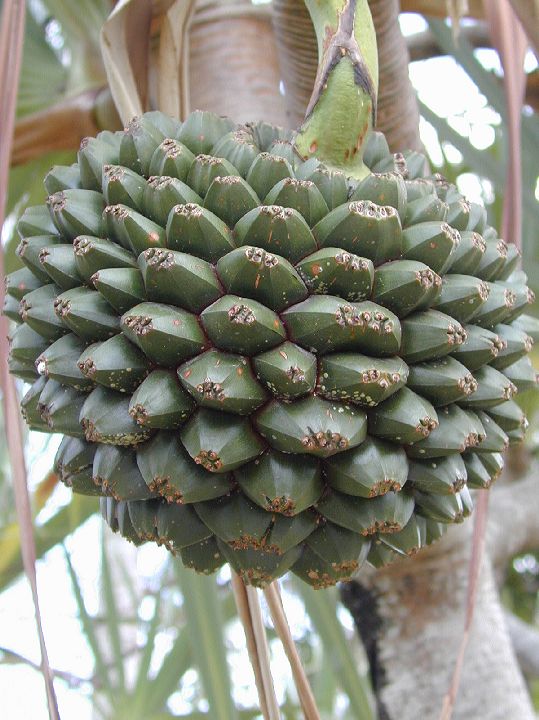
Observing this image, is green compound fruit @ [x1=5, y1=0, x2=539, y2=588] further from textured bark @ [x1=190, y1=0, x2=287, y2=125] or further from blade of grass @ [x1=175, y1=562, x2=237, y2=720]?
blade of grass @ [x1=175, y1=562, x2=237, y2=720]

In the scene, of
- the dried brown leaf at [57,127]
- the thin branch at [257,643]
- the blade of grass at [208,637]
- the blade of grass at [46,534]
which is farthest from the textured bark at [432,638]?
the dried brown leaf at [57,127]

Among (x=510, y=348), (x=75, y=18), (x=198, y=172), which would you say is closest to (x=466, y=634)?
(x=510, y=348)

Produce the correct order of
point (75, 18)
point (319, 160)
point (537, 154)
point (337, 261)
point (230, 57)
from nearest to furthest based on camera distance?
point (337, 261) < point (319, 160) < point (230, 57) < point (537, 154) < point (75, 18)

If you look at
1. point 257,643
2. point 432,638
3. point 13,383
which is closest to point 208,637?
point 432,638

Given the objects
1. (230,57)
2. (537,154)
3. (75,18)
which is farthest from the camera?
(75,18)

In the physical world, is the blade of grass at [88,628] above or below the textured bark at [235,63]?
below

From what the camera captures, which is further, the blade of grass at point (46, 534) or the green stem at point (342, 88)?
the blade of grass at point (46, 534)

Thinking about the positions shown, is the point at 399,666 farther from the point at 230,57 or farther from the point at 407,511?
the point at 230,57

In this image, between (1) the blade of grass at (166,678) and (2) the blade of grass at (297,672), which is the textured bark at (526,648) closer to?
(1) the blade of grass at (166,678)
